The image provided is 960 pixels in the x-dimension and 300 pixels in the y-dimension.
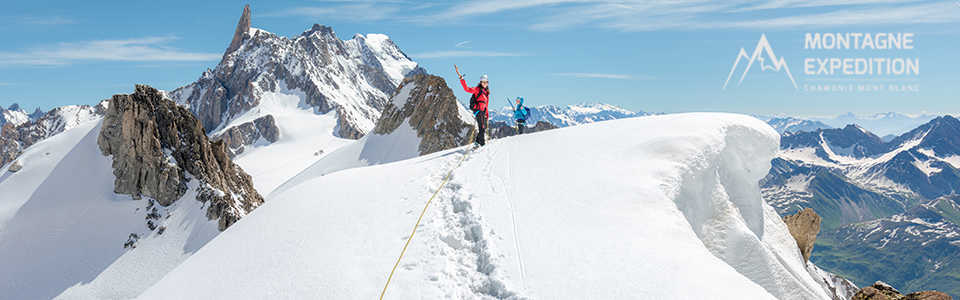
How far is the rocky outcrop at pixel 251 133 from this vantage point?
178500 millimetres

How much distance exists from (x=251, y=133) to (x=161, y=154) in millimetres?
141599

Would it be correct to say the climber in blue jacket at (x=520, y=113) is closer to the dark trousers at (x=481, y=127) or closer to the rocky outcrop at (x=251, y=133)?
the dark trousers at (x=481, y=127)

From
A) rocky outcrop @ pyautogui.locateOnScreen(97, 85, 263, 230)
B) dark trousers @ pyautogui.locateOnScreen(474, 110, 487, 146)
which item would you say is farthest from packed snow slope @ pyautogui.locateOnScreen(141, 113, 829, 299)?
rocky outcrop @ pyautogui.locateOnScreen(97, 85, 263, 230)

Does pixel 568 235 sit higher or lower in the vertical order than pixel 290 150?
higher

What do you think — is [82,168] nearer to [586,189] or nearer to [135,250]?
[135,250]

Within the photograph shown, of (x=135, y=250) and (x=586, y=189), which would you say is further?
(x=135, y=250)

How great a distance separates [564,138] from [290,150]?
174852 mm

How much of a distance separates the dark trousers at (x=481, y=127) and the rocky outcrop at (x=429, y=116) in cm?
5351

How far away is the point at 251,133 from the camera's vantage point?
184750 millimetres

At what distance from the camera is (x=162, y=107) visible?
188 ft

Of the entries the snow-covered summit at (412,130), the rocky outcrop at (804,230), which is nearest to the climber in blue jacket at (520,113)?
the rocky outcrop at (804,230)

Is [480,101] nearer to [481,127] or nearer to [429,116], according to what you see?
[481,127]

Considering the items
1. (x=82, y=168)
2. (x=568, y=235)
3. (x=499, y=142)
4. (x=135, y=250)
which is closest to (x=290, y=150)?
(x=82, y=168)

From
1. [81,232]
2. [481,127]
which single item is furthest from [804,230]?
[81,232]
